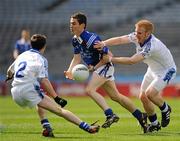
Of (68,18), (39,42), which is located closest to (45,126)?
(39,42)

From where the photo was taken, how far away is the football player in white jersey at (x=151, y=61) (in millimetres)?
11695

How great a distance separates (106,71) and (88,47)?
580mm

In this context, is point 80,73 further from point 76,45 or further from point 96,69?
point 76,45

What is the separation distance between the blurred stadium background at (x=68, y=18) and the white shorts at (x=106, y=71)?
19417mm

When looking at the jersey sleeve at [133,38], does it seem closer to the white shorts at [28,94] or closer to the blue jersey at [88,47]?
the blue jersey at [88,47]

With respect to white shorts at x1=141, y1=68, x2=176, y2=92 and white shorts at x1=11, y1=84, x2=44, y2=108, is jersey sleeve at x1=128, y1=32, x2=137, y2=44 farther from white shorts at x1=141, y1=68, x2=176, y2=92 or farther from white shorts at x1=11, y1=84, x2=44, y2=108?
white shorts at x1=11, y1=84, x2=44, y2=108

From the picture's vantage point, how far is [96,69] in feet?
40.3

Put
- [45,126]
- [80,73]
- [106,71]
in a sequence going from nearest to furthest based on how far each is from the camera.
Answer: [45,126] → [80,73] → [106,71]

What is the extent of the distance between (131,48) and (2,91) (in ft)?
22.9

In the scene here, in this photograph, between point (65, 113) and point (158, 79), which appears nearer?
point (65, 113)

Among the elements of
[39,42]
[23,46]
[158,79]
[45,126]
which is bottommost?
[45,126]

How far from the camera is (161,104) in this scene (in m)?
12.3

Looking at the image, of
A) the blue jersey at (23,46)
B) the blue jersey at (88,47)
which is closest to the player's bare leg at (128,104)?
the blue jersey at (88,47)

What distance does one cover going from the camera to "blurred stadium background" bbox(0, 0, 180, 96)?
110ft
